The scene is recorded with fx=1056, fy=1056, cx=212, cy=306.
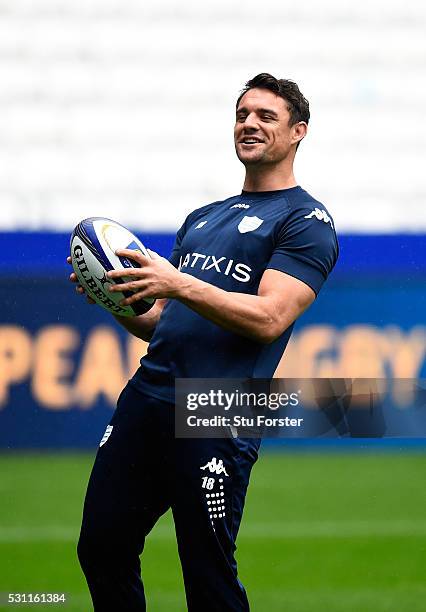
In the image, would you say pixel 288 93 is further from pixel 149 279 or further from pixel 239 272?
pixel 149 279

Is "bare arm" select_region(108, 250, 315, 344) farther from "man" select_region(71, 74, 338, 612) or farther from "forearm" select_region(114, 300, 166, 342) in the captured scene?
"forearm" select_region(114, 300, 166, 342)

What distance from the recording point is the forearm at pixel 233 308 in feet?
8.35

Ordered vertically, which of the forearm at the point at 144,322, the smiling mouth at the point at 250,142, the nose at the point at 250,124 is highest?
the nose at the point at 250,124

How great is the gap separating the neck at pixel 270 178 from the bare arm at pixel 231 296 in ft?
1.06

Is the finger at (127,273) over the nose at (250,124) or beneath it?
beneath

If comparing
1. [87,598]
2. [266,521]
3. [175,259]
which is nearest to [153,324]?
[175,259]

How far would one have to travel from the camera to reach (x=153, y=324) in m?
2.99

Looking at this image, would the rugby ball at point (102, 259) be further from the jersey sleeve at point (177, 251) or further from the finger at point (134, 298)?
the jersey sleeve at point (177, 251)

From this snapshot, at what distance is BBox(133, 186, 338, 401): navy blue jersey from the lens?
8.88 feet

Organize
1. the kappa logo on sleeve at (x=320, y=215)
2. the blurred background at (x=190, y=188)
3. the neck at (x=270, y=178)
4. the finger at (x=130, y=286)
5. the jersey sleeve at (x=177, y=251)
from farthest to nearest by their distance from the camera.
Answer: the blurred background at (x=190, y=188) < the jersey sleeve at (x=177, y=251) < the neck at (x=270, y=178) < the kappa logo on sleeve at (x=320, y=215) < the finger at (x=130, y=286)

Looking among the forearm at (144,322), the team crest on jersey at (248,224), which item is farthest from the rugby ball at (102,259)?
the team crest on jersey at (248,224)

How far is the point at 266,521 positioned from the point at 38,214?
333cm

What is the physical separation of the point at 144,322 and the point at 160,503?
511 millimetres

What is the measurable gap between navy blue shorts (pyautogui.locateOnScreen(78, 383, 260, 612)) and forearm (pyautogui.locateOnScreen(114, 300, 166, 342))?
0.22 m
